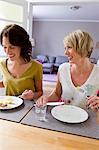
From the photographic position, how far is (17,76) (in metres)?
1.35

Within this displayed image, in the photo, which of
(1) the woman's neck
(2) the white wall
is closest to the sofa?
(2) the white wall

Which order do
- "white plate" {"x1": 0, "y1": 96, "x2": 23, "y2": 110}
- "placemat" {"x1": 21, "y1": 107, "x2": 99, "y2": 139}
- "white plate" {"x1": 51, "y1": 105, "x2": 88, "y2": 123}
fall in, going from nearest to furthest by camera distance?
"placemat" {"x1": 21, "y1": 107, "x2": 99, "y2": 139}, "white plate" {"x1": 51, "y1": 105, "x2": 88, "y2": 123}, "white plate" {"x1": 0, "y1": 96, "x2": 23, "y2": 110}

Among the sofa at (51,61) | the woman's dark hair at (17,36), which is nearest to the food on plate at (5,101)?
the woman's dark hair at (17,36)

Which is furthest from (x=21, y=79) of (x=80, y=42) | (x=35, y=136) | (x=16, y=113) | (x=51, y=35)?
(x=51, y=35)

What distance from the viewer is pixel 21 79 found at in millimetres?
1325

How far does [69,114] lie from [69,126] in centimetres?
13

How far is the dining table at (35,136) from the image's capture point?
2.28 feet

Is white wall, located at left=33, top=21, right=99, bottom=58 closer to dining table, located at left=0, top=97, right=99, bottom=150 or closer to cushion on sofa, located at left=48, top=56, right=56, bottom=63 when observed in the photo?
cushion on sofa, located at left=48, top=56, right=56, bottom=63

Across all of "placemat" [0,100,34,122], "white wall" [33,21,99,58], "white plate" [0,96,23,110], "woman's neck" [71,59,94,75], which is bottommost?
"placemat" [0,100,34,122]

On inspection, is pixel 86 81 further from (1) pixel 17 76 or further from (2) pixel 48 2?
(2) pixel 48 2

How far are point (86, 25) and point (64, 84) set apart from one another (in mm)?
6510

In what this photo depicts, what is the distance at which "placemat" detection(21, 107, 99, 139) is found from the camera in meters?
0.80

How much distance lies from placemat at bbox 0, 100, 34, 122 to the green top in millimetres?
270

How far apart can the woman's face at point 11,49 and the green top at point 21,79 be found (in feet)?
0.41
